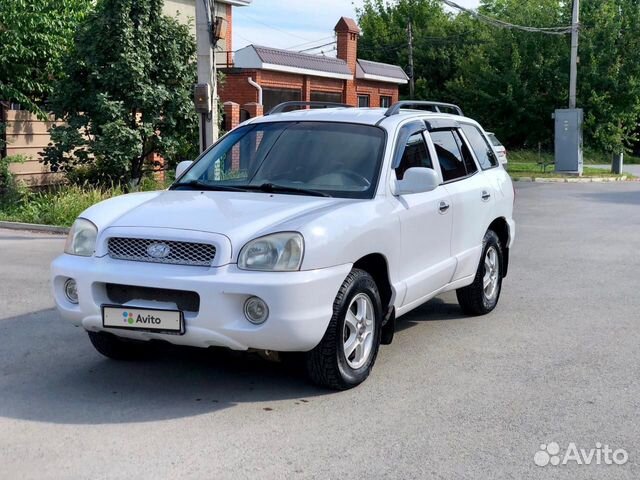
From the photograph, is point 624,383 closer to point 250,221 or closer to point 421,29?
point 250,221

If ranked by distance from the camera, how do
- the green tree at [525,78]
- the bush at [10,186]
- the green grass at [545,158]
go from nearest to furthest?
the bush at [10,186], the green tree at [525,78], the green grass at [545,158]

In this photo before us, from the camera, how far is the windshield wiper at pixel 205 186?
600 cm

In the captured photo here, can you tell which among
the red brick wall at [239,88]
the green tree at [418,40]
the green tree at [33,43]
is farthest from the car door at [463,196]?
the green tree at [418,40]

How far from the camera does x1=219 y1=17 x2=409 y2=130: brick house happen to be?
86.4 feet

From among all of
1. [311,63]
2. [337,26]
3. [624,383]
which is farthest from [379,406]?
[337,26]

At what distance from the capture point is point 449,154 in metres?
7.10

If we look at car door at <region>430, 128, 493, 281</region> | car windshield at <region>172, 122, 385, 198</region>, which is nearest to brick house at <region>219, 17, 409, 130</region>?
car door at <region>430, 128, 493, 281</region>

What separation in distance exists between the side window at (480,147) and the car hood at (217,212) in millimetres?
2483

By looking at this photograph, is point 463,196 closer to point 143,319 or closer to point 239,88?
point 143,319

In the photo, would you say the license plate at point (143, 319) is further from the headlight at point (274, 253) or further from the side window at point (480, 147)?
the side window at point (480, 147)

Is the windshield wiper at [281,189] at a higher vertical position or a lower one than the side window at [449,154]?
lower

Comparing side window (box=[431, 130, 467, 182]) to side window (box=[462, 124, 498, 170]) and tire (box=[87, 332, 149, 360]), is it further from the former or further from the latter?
tire (box=[87, 332, 149, 360])

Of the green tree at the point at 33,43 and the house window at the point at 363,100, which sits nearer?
the green tree at the point at 33,43

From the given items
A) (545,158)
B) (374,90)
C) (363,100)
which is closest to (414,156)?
(363,100)
